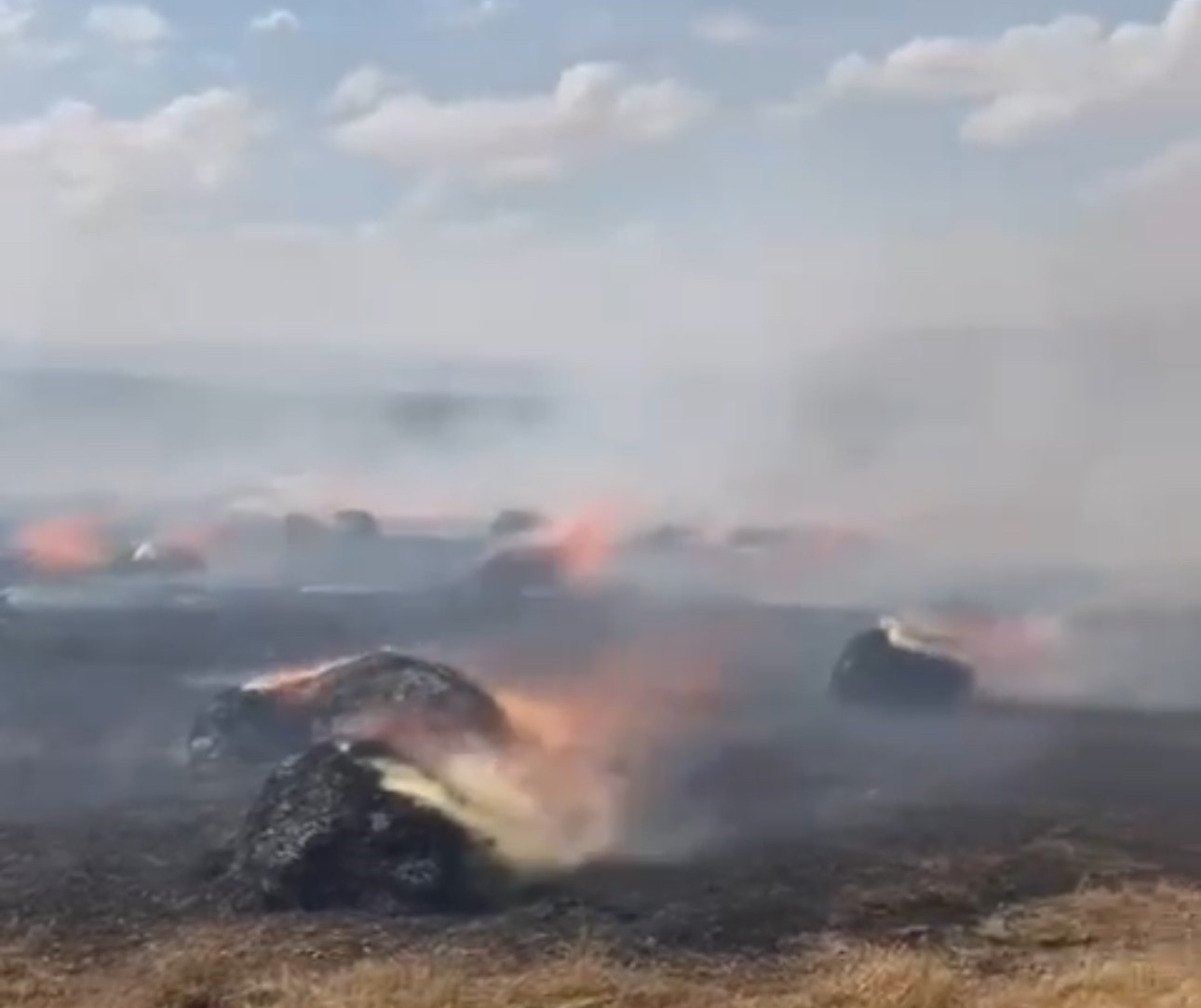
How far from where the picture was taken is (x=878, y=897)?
12.5 meters

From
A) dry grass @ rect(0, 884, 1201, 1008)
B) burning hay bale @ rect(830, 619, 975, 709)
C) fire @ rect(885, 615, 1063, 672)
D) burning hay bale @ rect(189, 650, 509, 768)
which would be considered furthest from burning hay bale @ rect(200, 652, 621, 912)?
fire @ rect(885, 615, 1063, 672)

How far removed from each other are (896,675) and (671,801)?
532cm

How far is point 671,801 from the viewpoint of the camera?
14.9m

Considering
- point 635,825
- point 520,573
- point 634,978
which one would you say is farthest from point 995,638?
point 634,978

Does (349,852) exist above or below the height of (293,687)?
below

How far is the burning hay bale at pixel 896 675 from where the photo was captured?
19.4 meters

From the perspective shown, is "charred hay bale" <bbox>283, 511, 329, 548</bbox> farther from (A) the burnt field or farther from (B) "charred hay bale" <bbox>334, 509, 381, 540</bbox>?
(A) the burnt field

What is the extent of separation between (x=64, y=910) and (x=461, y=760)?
3.43 meters

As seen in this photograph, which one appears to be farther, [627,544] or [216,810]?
[627,544]

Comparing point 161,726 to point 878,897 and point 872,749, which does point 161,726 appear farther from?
point 878,897

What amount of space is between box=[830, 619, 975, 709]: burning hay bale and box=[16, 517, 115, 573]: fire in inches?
515

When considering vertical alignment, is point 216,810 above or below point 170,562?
below

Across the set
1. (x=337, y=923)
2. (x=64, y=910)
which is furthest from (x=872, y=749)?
(x=64, y=910)

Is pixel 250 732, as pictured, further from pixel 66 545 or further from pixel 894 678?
pixel 66 545
